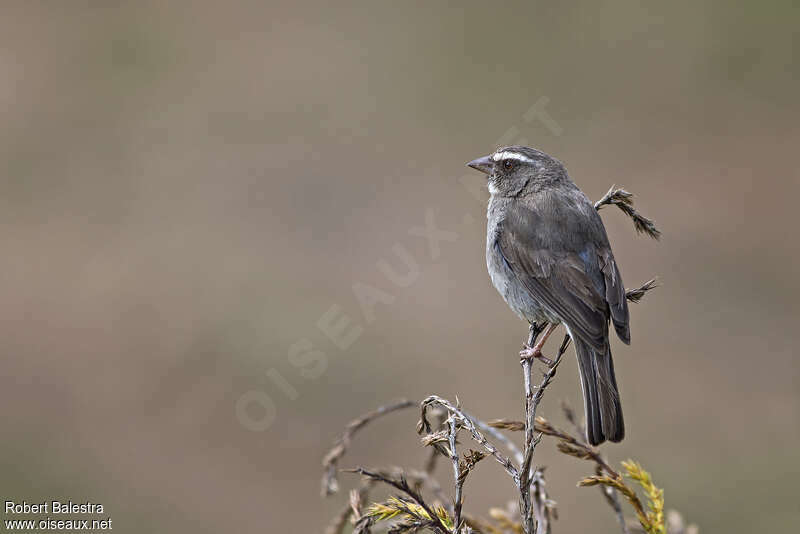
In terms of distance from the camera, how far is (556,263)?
494 cm

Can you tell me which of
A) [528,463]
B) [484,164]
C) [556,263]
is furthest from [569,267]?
[528,463]

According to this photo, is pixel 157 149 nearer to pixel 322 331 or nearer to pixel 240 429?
pixel 322 331

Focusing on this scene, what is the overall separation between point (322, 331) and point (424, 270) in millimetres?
1960

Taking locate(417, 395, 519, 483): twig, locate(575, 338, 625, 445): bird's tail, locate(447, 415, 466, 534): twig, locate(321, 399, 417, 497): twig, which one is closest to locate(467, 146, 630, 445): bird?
locate(575, 338, 625, 445): bird's tail

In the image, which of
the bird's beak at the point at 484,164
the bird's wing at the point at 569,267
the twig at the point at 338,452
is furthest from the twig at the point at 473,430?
the bird's beak at the point at 484,164

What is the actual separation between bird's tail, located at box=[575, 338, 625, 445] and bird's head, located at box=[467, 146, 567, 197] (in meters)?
1.27

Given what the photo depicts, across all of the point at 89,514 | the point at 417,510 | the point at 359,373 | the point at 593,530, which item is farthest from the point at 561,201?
the point at 359,373

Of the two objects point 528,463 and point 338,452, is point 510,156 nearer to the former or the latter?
point 338,452

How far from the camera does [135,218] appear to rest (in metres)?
13.0

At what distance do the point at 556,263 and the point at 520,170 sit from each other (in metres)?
0.81

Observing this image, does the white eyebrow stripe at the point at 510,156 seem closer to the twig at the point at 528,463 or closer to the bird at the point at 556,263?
the bird at the point at 556,263

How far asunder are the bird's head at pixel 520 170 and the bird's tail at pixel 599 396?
1.27 meters

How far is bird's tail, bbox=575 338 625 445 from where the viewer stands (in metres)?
3.96

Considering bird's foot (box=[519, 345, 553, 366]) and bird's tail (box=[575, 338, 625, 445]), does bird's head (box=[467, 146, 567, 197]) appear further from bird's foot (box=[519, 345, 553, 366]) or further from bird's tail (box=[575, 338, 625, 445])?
bird's tail (box=[575, 338, 625, 445])
